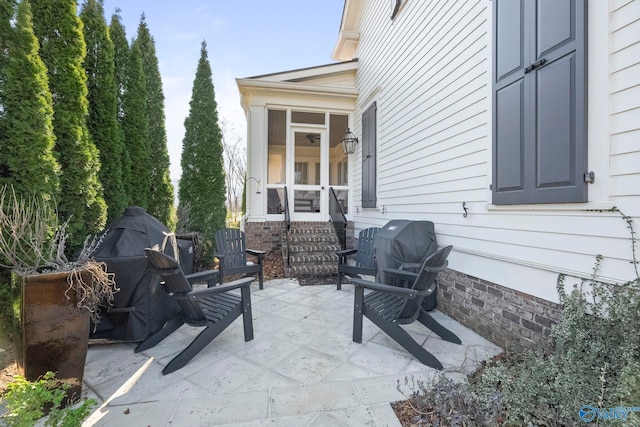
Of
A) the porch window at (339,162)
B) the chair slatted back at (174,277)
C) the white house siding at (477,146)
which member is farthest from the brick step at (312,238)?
the chair slatted back at (174,277)

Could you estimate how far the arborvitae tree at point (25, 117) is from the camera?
7.40 ft

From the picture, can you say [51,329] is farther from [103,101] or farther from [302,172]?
[302,172]

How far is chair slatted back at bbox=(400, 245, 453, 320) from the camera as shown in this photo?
7.33 feet

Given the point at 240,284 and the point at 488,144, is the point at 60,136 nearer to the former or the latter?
the point at 240,284

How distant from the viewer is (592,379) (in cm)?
150

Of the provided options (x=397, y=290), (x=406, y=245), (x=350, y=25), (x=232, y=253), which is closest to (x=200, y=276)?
(x=232, y=253)

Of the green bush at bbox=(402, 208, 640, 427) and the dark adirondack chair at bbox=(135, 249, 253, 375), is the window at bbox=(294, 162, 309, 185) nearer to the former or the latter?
the dark adirondack chair at bbox=(135, 249, 253, 375)

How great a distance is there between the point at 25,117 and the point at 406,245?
3795 millimetres

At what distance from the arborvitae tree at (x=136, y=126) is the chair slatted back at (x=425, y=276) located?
446cm

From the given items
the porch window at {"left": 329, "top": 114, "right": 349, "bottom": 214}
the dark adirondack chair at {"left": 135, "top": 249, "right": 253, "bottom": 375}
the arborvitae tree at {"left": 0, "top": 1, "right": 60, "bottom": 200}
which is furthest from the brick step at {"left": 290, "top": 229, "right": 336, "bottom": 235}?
the arborvitae tree at {"left": 0, "top": 1, "right": 60, "bottom": 200}

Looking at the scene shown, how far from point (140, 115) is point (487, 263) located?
5427 millimetres

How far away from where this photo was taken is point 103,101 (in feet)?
11.6

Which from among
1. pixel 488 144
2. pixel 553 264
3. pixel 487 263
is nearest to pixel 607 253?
pixel 553 264

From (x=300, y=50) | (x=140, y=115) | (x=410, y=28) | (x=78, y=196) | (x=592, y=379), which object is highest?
(x=300, y=50)
